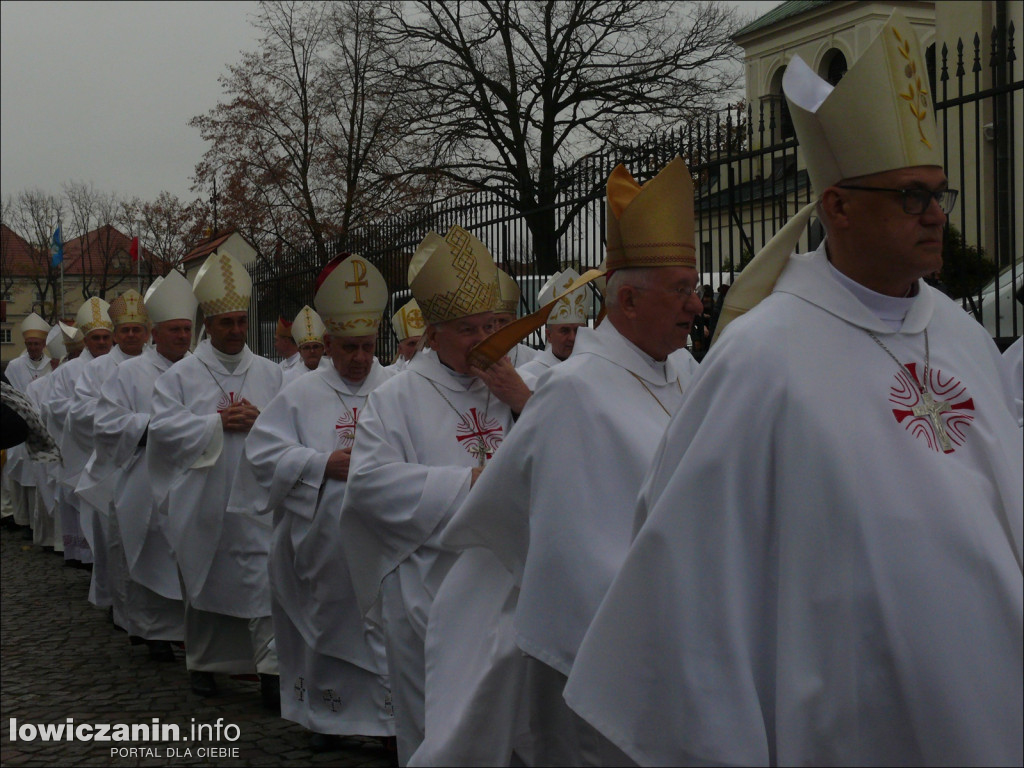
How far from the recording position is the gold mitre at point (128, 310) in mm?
10773

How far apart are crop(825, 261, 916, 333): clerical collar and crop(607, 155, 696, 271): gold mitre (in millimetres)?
1198

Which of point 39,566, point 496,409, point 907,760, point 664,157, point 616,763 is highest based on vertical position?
point 664,157

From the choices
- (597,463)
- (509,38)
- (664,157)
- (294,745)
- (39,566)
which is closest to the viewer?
(597,463)

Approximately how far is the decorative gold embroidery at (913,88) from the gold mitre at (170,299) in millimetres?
6600

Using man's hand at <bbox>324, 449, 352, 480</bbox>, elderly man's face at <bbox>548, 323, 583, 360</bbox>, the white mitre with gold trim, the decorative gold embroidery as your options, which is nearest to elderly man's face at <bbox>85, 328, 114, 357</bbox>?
elderly man's face at <bbox>548, 323, 583, 360</bbox>

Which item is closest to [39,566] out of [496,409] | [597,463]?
[496,409]

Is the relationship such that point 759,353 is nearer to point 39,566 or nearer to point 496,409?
point 496,409

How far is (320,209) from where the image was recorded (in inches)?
1018

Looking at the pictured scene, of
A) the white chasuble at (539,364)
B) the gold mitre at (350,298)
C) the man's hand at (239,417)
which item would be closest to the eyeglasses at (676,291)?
the white chasuble at (539,364)

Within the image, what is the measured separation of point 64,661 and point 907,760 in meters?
7.04

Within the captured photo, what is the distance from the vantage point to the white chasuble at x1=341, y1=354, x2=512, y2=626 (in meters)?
5.11

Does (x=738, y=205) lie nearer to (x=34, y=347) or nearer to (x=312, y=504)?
(x=312, y=504)

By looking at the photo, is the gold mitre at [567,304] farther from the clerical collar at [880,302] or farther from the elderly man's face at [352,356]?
the clerical collar at [880,302]

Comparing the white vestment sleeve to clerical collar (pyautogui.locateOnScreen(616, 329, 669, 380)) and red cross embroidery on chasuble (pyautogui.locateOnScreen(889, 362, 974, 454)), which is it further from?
red cross embroidery on chasuble (pyautogui.locateOnScreen(889, 362, 974, 454))
